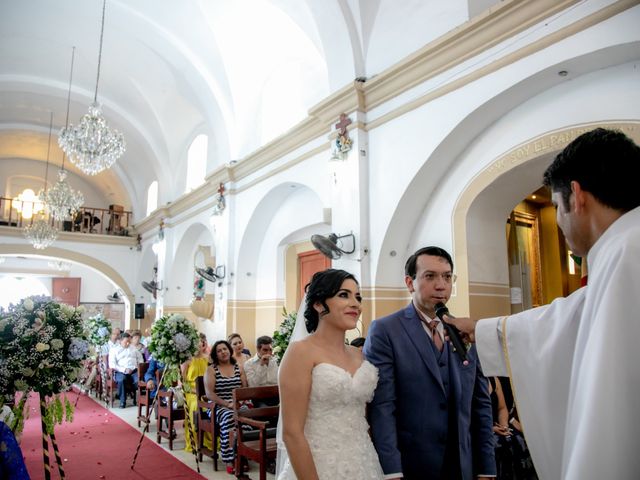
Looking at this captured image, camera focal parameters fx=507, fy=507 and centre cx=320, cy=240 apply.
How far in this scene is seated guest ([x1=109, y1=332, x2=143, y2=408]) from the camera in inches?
431

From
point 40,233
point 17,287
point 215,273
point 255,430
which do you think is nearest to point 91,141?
point 215,273

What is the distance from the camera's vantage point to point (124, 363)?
1092 cm

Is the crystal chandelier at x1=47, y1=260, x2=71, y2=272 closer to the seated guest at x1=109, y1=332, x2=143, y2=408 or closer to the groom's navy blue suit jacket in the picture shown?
the seated guest at x1=109, y1=332, x2=143, y2=408

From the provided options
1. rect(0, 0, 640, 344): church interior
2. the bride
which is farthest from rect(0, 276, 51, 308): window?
the bride

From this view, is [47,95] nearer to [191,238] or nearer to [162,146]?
[162,146]

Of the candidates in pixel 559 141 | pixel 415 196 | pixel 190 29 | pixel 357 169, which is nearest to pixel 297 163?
pixel 357 169

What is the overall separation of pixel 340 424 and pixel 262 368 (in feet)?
14.2

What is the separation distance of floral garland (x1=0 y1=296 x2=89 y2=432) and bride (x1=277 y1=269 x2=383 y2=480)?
2318 millimetres

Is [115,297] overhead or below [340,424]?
overhead

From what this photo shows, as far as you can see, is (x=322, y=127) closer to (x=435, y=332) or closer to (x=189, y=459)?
(x=189, y=459)

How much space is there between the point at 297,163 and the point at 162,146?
306 inches

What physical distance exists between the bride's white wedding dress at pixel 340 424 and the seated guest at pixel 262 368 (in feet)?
13.4

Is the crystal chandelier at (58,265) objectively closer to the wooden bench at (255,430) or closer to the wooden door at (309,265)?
the wooden door at (309,265)

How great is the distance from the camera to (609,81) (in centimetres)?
511
